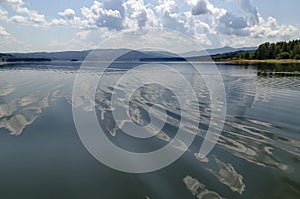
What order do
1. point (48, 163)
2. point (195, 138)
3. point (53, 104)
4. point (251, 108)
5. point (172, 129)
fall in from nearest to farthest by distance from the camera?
point (48, 163) → point (195, 138) → point (172, 129) → point (251, 108) → point (53, 104)

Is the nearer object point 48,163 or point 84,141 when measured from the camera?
point 48,163

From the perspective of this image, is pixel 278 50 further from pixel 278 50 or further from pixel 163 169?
pixel 163 169

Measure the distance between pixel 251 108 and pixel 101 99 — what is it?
9.23m

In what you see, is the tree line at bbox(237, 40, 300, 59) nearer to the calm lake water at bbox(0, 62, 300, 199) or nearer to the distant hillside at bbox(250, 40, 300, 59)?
Result: the distant hillside at bbox(250, 40, 300, 59)

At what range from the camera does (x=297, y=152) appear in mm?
7488

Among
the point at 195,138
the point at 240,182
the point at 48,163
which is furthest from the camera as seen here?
the point at 195,138

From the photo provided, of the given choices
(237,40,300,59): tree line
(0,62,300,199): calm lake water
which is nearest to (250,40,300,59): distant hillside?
(237,40,300,59): tree line

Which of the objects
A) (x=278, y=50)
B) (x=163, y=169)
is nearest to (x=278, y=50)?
(x=278, y=50)

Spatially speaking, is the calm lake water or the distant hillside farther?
the distant hillside

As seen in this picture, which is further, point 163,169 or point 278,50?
point 278,50

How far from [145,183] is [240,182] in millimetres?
2163

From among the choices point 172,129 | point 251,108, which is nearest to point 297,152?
point 172,129

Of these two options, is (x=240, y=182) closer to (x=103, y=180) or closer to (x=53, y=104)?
(x=103, y=180)

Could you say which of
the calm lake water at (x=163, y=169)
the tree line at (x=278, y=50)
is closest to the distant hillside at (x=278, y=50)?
the tree line at (x=278, y=50)
